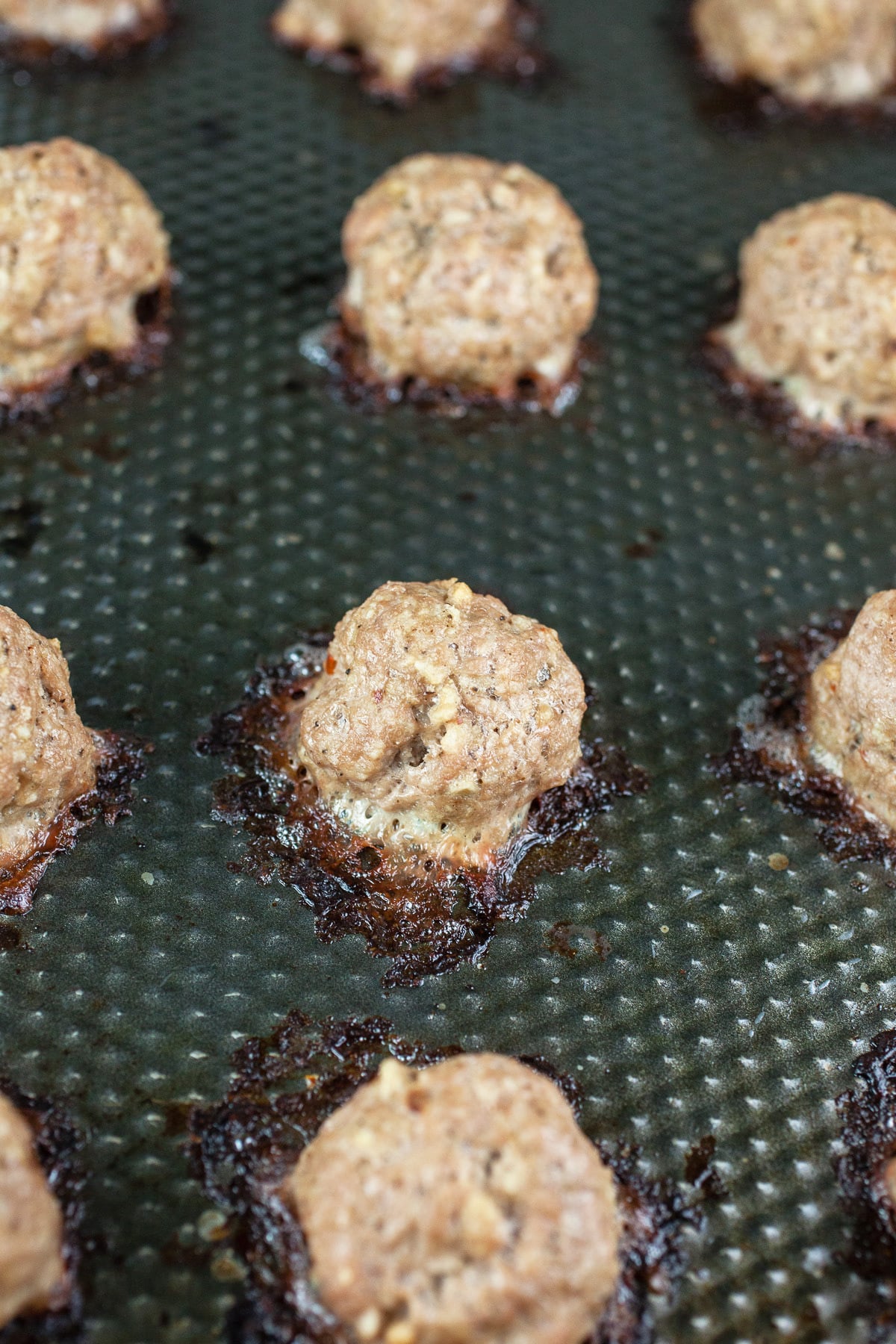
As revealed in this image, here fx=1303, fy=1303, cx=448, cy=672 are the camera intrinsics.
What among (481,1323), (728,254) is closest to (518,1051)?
(481,1323)

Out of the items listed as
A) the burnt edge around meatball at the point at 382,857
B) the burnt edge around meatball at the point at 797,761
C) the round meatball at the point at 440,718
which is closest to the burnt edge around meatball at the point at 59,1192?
the burnt edge around meatball at the point at 382,857

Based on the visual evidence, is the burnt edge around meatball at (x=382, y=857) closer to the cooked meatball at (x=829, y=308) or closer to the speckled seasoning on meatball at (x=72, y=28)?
the cooked meatball at (x=829, y=308)

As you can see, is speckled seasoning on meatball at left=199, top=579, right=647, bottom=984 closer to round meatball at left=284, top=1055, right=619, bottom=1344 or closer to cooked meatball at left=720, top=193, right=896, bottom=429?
round meatball at left=284, top=1055, right=619, bottom=1344

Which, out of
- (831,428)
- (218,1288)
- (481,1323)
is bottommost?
(218,1288)

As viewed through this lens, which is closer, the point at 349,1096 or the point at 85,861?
the point at 349,1096

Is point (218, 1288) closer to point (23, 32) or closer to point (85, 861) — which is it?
point (85, 861)

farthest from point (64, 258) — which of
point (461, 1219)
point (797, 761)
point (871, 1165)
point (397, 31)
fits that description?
point (871, 1165)
